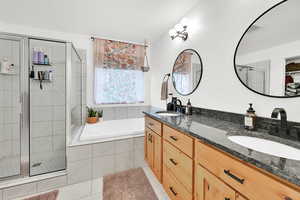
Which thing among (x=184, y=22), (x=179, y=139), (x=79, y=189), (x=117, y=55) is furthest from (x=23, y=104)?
(x=184, y=22)

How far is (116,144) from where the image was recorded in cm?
186

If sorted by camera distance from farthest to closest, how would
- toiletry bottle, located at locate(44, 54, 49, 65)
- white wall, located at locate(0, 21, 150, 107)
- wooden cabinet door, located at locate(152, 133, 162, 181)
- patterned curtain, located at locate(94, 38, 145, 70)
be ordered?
patterned curtain, located at locate(94, 38, 145, 70) → white wall, located at locate(0, 21, 150, 107) → toiletry bottle, located at locate(44, 54, 49, 65) → wooden cabinet door, located at locate(152, 133, 162, 181)

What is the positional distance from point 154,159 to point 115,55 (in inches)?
85.8

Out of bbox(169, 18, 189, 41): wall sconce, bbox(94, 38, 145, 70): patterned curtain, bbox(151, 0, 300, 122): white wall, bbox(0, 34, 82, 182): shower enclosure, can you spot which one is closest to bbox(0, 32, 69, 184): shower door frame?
bbox(0, 34, 82, 182): shower enclosure

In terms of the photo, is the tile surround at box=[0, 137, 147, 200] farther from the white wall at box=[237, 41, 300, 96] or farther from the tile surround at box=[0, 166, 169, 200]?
the white wall at box=[237, 41, 300, 96]

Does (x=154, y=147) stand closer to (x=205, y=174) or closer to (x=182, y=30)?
(x=205, y=174)

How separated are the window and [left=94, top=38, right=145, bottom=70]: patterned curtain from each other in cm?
11

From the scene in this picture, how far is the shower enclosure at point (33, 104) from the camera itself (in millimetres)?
1716

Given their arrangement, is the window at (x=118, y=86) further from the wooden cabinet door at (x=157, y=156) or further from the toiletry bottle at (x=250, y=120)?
the toiletry bottle at (x=250, y=120)

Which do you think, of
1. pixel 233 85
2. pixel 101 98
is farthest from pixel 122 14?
pixel 233 85

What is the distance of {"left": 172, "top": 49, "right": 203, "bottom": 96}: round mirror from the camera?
1.68 meters

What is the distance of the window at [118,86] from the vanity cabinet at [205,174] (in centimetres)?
150

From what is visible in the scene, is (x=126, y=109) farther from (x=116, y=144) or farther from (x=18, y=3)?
(x=18, y=3)

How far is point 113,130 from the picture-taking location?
2.30m
